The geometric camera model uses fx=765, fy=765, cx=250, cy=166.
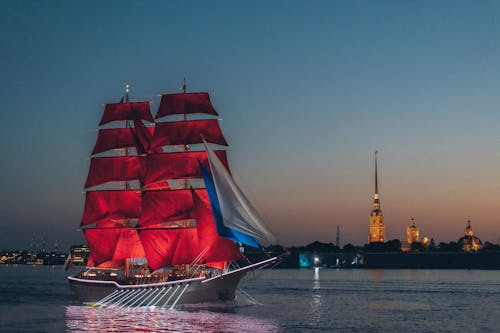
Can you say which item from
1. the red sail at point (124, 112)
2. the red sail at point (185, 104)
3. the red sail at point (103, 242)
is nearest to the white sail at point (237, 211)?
the red sail at point (185, 104)

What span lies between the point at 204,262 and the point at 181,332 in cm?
1860

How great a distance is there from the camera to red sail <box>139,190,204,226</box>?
251 ft

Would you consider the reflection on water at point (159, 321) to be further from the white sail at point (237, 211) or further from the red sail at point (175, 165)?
the red sail at point (175, 165)

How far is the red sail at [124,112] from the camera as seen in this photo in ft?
278

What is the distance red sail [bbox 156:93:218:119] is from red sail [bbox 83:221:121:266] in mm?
13099

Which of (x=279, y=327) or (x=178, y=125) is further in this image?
(x=178, y=125)

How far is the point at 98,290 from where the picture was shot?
3002 inches

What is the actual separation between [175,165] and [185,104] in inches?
274

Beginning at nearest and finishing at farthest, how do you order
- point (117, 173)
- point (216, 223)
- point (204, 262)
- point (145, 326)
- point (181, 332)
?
point (181, 332) < point (145, 326) < point (216, 223) < point (204, 262) < point (117, 173)

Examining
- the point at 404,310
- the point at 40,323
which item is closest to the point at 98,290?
the point at 40,323

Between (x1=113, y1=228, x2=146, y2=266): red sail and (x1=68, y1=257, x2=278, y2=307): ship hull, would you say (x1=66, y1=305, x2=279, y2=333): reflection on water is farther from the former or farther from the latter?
(x1=113, y1=228, x2=146, y2=266): red sail

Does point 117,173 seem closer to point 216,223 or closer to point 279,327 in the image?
point 216,223

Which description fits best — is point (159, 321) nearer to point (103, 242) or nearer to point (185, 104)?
point (103, 242)

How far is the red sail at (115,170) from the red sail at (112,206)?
1504 millimetres
